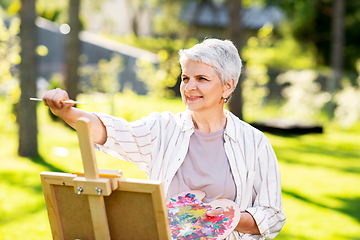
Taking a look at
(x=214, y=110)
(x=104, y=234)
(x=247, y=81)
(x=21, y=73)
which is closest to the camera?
(x=104, y=234)

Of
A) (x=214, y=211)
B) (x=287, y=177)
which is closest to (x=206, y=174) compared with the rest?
(x=214, y=211)

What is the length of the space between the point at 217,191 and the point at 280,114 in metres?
12.0

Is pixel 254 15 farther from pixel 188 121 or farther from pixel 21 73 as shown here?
pixel 188 121

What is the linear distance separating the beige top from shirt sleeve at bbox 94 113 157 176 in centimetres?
20

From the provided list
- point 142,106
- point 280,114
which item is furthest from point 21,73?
point 280,114

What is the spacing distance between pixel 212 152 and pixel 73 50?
7528mm

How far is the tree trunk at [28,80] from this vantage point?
20.4ft

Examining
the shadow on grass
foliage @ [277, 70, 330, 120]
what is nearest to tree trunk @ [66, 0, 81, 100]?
the shadow on grass

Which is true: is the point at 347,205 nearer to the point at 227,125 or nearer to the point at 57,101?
the point at 227,125

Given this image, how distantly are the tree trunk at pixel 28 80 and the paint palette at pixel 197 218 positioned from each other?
508 cm

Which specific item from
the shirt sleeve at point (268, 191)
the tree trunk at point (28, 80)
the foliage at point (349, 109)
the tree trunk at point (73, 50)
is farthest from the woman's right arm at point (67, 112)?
the foliage at point (349, 109)

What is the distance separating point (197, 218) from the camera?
173 cm

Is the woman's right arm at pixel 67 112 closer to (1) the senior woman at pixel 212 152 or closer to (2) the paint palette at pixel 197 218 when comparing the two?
(1) the senior woman at pixel 212 152

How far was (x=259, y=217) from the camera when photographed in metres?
1.89
